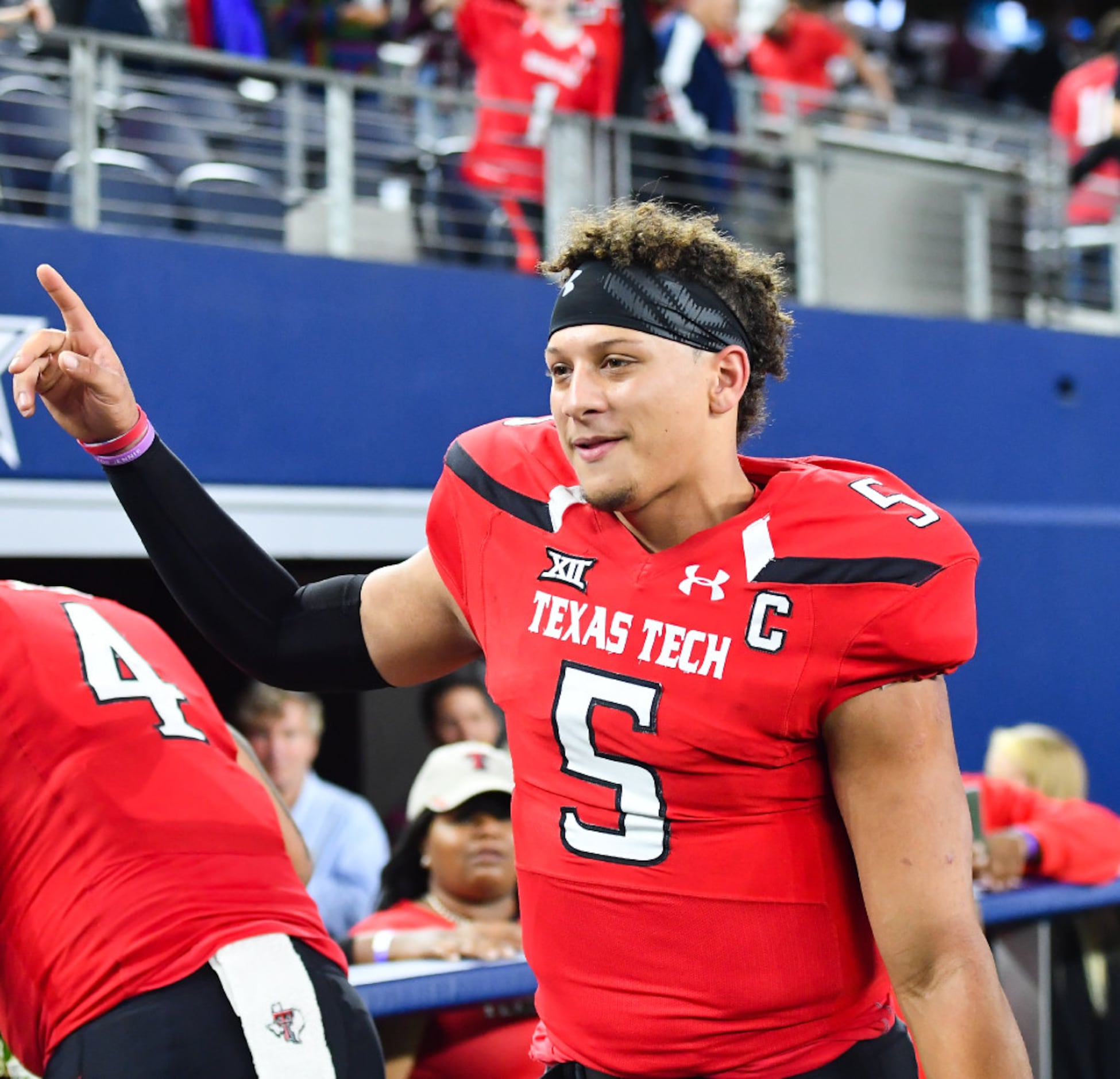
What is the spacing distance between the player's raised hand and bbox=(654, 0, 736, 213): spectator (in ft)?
13.5

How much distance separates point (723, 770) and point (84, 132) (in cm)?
351

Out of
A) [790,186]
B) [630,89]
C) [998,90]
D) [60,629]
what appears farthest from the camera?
[998,90]

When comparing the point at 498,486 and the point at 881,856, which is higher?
the point at 498,486

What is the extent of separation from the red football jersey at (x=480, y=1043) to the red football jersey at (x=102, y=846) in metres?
0.71

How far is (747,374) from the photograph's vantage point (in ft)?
6.90

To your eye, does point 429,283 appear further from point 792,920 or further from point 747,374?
point 792,920

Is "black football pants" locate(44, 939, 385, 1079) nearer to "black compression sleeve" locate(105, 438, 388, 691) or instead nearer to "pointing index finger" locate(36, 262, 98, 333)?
"black compression sleeve" locate(105, 438, 388, 691)

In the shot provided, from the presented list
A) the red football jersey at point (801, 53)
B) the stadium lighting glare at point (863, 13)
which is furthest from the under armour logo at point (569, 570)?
the stadium lighting glare at point (863, 13)

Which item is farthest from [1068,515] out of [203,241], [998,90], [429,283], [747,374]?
[998,90]

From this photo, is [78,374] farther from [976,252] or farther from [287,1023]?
[976,252]

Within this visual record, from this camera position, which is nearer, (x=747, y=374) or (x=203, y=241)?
(x=747, y=374)

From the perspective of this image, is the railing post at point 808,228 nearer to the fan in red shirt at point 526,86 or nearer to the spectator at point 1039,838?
the fan in red shirt at point 526,86

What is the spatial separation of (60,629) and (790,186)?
471cm

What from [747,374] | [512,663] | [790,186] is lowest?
[512,663]
